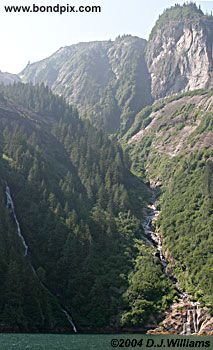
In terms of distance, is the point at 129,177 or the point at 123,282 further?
the point at 129,177

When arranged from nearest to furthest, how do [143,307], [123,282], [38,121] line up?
1. [143,307]
2. [123,282]
3. [38,121]

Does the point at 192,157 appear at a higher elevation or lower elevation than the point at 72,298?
higher

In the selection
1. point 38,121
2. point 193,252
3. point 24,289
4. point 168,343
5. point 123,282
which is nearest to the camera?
point 168,343

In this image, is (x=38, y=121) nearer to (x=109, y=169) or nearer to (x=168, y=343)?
(x=109, y=169)

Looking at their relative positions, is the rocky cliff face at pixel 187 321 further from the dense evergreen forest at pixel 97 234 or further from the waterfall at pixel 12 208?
the waterfall at pixel 12 208

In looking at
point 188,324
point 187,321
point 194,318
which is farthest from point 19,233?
point 194,318

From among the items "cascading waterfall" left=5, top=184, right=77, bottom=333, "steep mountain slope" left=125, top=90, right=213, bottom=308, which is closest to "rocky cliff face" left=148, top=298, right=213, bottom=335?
"steep mountain slope" left=125, top=90, right=213, bottom=308

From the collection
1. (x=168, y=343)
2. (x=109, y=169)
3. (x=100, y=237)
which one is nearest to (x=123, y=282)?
(x=100, y=237)
